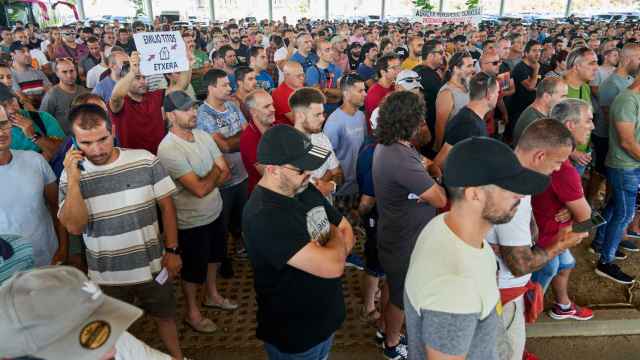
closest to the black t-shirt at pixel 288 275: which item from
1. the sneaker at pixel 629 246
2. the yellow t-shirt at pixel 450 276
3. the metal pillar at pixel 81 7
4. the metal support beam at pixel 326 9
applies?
the yellow t-shirt at pixel 450 276

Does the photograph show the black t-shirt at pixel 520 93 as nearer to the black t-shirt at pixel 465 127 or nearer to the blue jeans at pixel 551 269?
the black t-shirt at pixel 465 127

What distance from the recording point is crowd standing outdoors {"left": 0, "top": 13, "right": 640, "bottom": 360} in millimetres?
1613

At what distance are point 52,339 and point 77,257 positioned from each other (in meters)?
2.34

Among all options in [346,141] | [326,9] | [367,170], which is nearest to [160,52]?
[346,141]

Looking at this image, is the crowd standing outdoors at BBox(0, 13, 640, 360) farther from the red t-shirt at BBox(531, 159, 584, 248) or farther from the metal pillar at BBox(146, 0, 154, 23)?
the metal pillar at BBox(146, 0, 154, 23)

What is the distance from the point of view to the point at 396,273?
2.96m

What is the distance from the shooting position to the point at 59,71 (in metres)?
4.89

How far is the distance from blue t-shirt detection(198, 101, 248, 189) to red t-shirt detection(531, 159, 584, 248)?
2613 mm

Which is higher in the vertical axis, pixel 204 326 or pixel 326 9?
pixel 326 9

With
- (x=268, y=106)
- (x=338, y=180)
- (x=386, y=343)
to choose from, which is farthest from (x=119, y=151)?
→ (x=386, y=343)

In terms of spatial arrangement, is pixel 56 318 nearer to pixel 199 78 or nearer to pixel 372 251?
pixel 372 251

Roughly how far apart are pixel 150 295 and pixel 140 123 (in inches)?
81.9

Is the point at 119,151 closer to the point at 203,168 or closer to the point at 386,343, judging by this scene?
the point at 203,168

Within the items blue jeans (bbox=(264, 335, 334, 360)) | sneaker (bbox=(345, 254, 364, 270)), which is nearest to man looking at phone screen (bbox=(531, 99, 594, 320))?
blue jeans (bbox=(264, 335, 334, 360))
